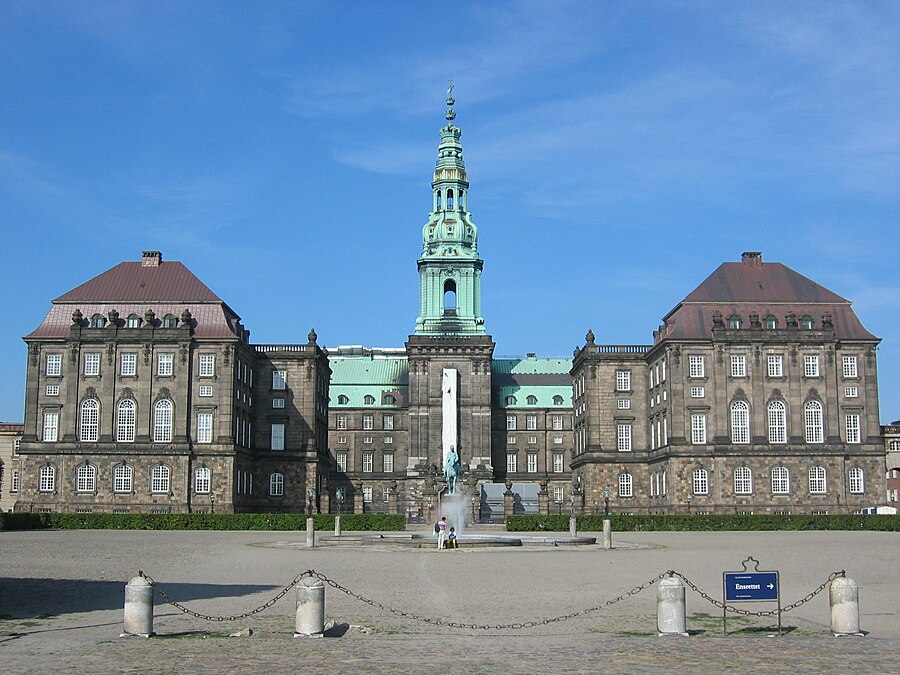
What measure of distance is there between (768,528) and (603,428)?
114 ft

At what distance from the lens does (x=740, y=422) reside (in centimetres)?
9838

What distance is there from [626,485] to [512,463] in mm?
26751

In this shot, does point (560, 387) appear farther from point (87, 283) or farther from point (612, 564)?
point (612, 564)

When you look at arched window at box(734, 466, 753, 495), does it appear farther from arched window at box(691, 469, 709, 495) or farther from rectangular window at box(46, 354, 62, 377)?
rectangular window at box(46, 354, 62, 377)

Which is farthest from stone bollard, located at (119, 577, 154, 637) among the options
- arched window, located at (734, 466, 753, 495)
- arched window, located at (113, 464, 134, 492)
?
arched window, located at (734, 466, 753, 495)

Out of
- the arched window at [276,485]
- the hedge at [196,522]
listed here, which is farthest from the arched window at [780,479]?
the arched window at [276,485]

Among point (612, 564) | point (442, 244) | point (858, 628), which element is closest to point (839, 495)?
point (442, 244)

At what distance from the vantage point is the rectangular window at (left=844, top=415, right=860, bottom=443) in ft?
322

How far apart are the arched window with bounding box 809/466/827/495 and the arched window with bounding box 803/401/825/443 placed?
2420 mm

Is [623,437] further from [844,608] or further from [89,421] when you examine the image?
[844,608]

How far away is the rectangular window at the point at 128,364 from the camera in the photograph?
316ft

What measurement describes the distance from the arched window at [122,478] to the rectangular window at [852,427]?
197 feet

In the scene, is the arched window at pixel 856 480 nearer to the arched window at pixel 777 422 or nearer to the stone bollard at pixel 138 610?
the arched window at pixel 777 422

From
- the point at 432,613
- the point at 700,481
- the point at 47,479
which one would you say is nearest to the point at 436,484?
the point at 700,481
